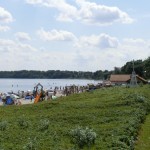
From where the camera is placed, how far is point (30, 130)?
1641cm

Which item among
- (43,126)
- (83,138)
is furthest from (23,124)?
(83,138)

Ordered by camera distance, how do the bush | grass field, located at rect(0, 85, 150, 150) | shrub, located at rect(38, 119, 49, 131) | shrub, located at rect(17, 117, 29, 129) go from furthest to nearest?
shrub, located at rect(17, 117, 29, 129) → shrub, located at rect(38, 119, 49, 131) → the bush → grass field, located at rect(0, 85, 150, 150)

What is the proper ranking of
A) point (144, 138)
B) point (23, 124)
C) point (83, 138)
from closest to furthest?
point (83, 138)
point (144, 138)
point (23, 124)

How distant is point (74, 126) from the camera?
17.4 m

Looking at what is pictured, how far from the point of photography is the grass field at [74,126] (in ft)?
45.1

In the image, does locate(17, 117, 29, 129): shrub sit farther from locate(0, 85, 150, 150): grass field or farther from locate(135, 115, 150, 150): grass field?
locate(135, 115, 150, 150): grass field

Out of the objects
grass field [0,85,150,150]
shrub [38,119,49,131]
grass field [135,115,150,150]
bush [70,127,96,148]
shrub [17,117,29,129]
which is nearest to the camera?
grass field [0,85,150,150]

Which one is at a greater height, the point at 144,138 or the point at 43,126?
the point at 43,126

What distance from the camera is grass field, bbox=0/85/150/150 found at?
13742 mm

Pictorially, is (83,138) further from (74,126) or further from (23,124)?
(23,124)

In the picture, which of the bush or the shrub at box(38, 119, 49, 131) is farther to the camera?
the shrub at box(38, 119, 49, 131)

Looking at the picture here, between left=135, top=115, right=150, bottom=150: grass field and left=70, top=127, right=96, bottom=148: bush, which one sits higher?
left=70, top=127, right=96, bottom=148: bush

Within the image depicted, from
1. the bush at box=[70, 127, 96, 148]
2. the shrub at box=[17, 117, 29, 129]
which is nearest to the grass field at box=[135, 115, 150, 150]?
the bush at box=[70, 127, 96, 148]

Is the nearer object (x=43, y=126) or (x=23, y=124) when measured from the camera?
(x=43, y=126)
